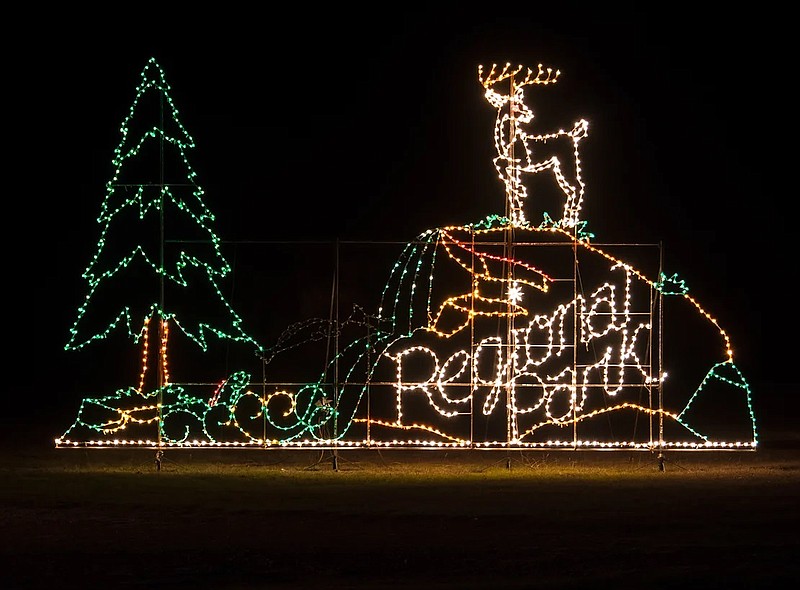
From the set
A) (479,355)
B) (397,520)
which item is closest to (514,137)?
(397,520)

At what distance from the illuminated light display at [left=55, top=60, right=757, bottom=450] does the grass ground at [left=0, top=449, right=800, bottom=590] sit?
1.43 ft

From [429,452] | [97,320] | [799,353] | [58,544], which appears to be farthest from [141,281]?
[58,544]

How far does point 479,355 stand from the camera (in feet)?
76.9

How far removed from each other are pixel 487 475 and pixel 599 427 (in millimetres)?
8469

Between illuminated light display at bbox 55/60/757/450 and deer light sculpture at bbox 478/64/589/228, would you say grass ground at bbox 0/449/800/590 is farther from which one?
deer light sculpture at bbox 478/64/589/228

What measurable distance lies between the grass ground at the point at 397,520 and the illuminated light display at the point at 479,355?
44 cm

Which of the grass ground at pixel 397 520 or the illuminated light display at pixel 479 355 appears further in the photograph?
the illuminated light display at pixel 479 355

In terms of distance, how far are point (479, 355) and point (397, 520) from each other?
1045cm

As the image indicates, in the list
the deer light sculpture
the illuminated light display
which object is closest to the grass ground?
the illuminated light display

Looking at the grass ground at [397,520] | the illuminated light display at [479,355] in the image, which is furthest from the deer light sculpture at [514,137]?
the grass ground at [397,520]

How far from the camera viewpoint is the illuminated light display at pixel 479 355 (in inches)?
656

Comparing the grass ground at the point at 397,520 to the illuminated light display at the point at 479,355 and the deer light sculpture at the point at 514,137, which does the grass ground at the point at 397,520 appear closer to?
the illuminated light display at the point at 479,355

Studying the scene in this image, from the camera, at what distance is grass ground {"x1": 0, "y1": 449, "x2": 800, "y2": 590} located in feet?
34.8

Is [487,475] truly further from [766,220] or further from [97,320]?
[766,220]
